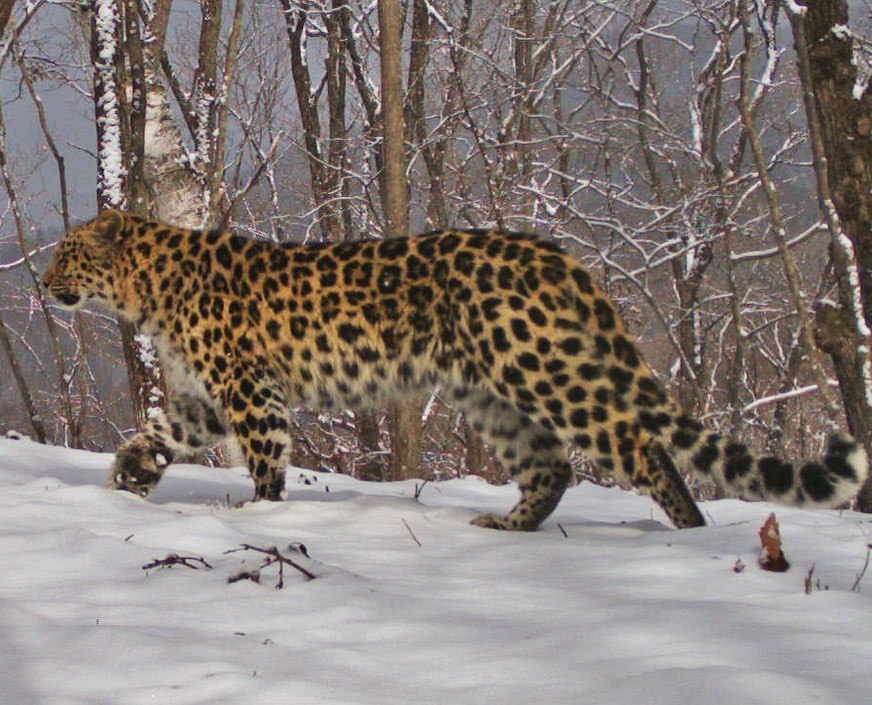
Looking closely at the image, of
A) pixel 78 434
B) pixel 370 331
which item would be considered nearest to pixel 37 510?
pixel 370 331

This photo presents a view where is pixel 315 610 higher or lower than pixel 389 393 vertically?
lower

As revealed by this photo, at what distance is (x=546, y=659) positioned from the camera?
8.32 feet

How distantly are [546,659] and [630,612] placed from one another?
515 millimetres

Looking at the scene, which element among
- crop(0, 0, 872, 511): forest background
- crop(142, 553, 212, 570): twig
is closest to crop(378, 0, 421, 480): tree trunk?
crop(0, 0, 872, 511): forest background

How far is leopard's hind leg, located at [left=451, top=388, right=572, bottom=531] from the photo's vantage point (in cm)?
569

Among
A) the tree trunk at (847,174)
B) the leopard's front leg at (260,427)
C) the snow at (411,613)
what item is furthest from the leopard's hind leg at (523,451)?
the tree trunk at (847,174)

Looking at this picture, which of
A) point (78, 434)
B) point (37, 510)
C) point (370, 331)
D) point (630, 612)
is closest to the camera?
point (630, 612)

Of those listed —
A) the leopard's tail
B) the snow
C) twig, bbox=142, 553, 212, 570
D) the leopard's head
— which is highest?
the leopard's head

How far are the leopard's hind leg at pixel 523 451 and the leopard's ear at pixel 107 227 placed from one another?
2596 mm

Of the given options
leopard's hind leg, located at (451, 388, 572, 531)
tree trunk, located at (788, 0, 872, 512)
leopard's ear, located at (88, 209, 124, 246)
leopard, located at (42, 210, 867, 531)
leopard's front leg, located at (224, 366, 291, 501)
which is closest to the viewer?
leopard, located at (42, 210, 867, 531)

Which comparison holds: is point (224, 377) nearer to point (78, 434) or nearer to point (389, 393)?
point (389, 393)

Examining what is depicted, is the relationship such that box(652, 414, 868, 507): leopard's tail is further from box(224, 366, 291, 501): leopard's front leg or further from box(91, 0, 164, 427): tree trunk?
box(91, 0, 164, 427): tree trunk

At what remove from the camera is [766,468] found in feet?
16.3

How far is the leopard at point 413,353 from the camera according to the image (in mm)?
5105
